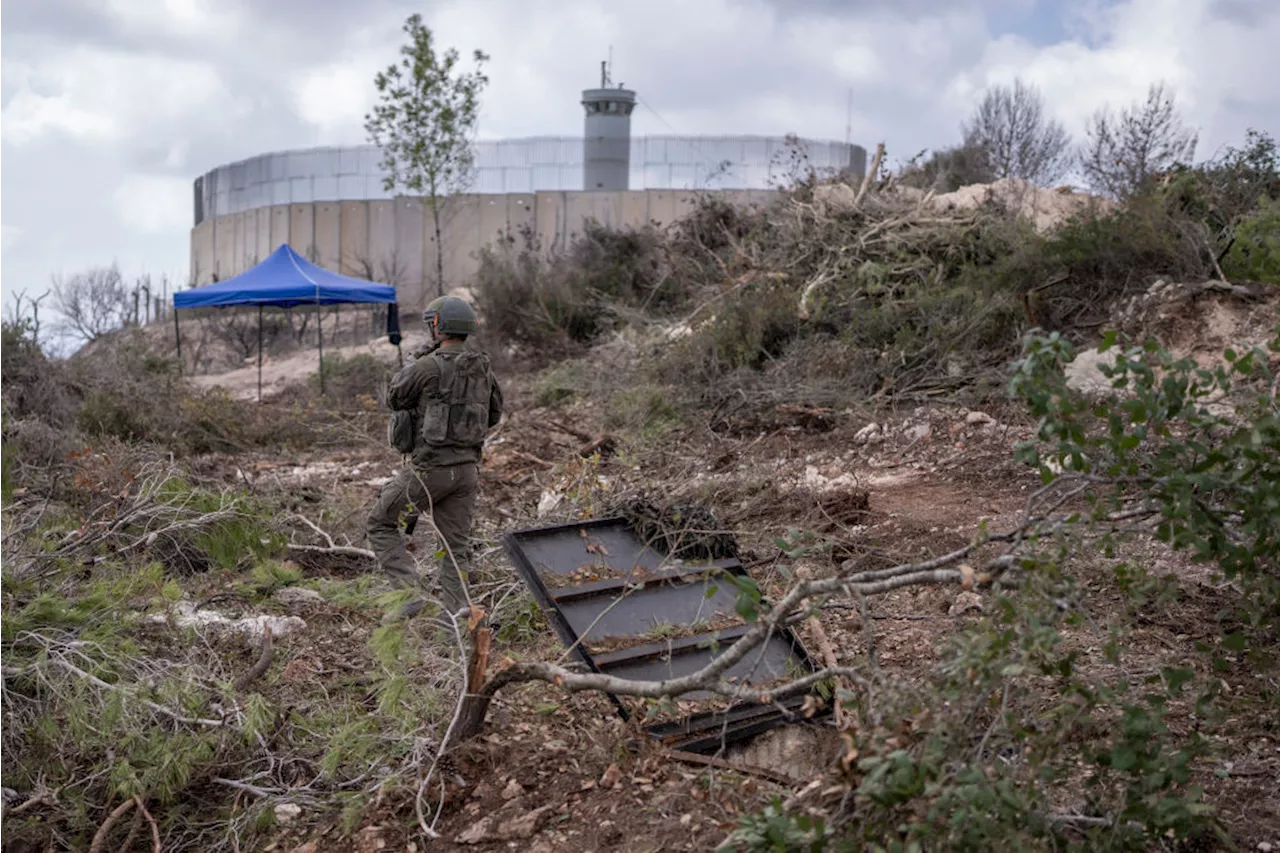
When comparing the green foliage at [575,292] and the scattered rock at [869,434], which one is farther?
the green foliage at [575,292]

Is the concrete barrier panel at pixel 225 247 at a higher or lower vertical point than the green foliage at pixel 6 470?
higher

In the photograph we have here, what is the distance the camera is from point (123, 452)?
821 centimetres

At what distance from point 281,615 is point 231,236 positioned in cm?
3023

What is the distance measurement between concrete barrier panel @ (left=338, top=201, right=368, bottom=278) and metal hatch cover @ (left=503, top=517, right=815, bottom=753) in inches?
1038

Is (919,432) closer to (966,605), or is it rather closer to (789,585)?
(966,605)

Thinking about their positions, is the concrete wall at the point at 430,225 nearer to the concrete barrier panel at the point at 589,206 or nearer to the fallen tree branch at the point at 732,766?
the concrete barrier panel at the point at 589,206

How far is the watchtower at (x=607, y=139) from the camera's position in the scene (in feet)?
97.3

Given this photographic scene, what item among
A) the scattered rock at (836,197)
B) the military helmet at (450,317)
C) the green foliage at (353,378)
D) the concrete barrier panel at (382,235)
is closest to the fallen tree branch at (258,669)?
the military helmet at (450,317)

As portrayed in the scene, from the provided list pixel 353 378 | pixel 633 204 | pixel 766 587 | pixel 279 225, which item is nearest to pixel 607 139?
pixel 633 204

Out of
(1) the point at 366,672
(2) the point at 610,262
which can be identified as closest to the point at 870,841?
(1) the point at 366,672

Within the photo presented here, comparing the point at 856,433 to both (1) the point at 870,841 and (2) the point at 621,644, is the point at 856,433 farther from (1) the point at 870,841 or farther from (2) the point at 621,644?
(1) the point at 870,841

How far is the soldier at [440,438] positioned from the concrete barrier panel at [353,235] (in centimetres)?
2498

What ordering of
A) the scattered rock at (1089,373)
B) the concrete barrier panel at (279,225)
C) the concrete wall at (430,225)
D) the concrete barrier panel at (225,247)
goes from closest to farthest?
the scattered rock at (1089,373) → the concrete wall at (430,225) → the concrete barrier panel at (279,225) → the concrete barrier panel at (225,247)

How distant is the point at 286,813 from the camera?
3.79 m
